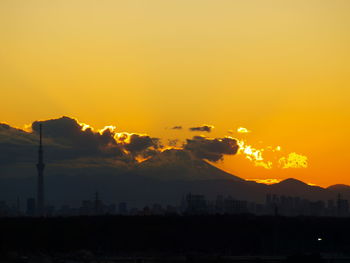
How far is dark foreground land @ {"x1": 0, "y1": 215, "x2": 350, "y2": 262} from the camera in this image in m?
113

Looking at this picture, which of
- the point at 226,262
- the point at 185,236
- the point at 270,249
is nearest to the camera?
the point at 226,262

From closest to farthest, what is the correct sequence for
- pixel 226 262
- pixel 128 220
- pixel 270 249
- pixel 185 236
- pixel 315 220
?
pixel 226 262 → pixel 270 249 → pixel 185 236 → pixel 128 220 → pixel 315 220

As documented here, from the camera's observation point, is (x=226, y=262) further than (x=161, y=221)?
No

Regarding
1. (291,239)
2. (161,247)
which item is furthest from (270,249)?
(161,247)

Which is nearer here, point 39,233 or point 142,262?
point 142,262

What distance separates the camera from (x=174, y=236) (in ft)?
412

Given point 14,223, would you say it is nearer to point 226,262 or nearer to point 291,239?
point 291,239

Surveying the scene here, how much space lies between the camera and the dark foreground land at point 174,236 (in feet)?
370

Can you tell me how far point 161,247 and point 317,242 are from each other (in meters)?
22.5

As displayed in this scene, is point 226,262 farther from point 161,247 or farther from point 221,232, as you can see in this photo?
point 221,232

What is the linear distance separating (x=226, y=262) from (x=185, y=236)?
44.7 meters

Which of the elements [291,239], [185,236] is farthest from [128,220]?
[291,239]

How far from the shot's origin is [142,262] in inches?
3204

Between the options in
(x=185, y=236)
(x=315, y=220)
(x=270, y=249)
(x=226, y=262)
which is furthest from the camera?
(x=315, y=220)
